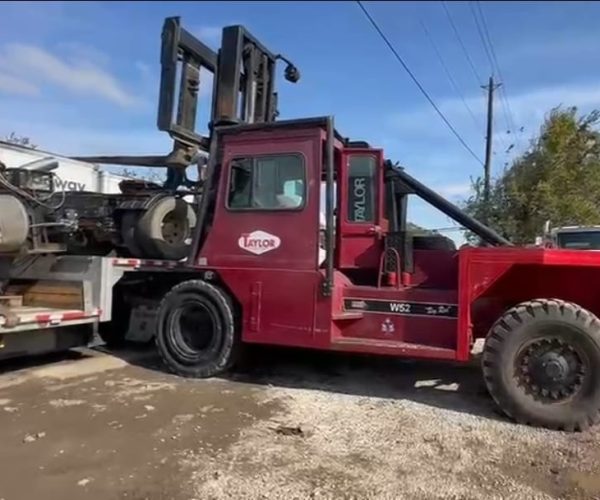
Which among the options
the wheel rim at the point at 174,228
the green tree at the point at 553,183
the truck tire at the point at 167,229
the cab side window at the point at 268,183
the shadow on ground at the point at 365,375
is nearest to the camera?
the shadow on ground at the point at 365,375

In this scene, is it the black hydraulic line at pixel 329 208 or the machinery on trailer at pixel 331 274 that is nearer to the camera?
the machinery on trailer at pixel 331 274

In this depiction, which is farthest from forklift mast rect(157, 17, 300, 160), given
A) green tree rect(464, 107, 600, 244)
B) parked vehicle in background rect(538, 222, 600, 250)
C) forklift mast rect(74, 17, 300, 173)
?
green tree rect(464, 107, 600, 244)

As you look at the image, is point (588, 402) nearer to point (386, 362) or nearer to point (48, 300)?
point (386, 362)

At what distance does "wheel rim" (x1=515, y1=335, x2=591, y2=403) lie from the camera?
17.4 ft

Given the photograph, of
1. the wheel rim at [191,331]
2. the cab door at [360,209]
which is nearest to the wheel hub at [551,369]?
the cab door at [360,209]

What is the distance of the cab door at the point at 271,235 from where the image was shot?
645 centimetres

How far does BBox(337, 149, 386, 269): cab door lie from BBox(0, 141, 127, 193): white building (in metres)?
4.37

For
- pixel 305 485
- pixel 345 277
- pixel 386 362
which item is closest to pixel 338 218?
pixel 345 277

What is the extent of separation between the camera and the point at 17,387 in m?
6.48

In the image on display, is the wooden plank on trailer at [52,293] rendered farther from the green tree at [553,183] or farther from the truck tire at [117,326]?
the green tree at [553,183]

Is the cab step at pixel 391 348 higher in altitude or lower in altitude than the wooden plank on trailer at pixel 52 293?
lower

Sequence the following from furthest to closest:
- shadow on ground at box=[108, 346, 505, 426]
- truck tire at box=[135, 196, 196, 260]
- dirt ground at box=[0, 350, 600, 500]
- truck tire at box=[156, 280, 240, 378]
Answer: truck tire at box=[135, 196, 196, 260] → truck tire at box=[156, 280, 240, 378] → shadow on ground at box=[108, 346, 505, 426] → dirt ground at box=[0, 350, 600, 500]

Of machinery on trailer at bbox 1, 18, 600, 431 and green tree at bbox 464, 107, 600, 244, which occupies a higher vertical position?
green tree at bbox 464, 107, 600, 244

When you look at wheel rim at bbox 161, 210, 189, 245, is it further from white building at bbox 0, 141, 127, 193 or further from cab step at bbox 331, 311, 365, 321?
cab step at bbox 331, 311, 365, 321
